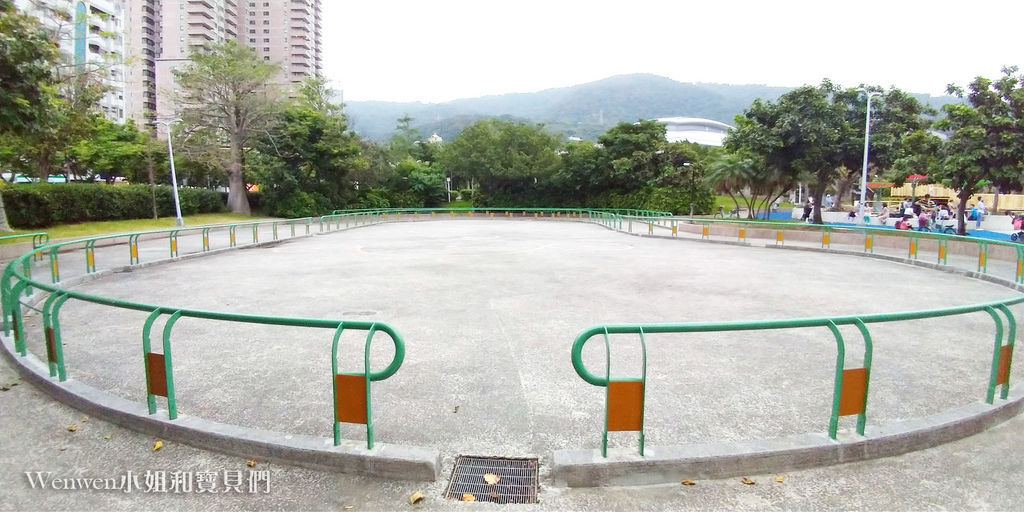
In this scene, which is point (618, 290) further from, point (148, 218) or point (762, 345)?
point (148, 218)

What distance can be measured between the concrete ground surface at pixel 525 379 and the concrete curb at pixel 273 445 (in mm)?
90

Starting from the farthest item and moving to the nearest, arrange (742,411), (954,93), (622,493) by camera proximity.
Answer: (954,93), (742,411), (622,493)

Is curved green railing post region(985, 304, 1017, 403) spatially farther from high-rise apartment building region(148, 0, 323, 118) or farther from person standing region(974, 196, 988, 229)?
high-rise apartment building region(148, 0, 323, 118)

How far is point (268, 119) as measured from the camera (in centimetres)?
4147

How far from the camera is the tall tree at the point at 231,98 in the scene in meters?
39.0

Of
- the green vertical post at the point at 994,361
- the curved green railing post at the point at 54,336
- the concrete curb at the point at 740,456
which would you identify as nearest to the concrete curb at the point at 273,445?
the curved green railing post at the point at 54,336

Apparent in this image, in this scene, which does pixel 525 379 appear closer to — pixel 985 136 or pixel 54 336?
pixel 54 336

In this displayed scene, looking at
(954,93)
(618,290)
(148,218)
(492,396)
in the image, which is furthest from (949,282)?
(148,218)

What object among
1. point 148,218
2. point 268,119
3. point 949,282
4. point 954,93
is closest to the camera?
point 949,282

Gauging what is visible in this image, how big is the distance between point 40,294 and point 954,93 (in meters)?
25.7

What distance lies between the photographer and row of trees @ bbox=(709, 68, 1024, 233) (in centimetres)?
1794

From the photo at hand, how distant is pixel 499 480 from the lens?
147 inches

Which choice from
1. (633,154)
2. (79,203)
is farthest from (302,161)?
(633,154)

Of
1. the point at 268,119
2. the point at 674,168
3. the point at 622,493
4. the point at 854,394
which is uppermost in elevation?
the point at 268,119
